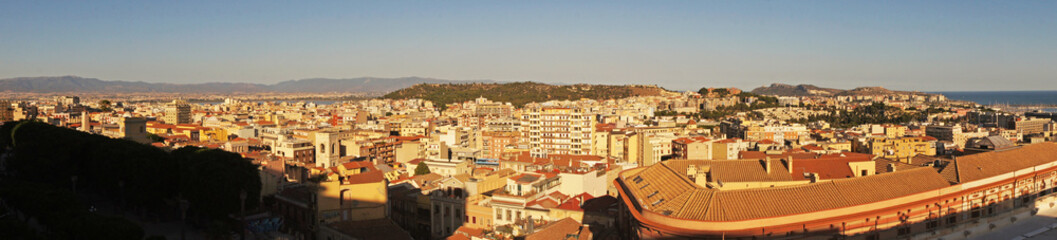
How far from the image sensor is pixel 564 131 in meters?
47.4

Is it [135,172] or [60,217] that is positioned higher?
[135,172]

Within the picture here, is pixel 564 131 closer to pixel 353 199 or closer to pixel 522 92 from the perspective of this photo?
pixel 353 199

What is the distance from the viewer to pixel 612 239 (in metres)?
20.0

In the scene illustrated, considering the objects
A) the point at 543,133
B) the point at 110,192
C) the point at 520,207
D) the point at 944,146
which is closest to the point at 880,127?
the point at 944,146

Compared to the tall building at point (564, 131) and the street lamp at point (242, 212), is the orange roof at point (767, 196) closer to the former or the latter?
the street lamp at point (242, 212)

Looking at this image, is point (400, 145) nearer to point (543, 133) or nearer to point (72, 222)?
point (543, 133)

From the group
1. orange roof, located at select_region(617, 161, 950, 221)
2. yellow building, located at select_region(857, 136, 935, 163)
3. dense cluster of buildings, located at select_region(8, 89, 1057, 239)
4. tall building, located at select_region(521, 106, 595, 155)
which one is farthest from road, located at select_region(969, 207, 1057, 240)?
yellow building, located at select_region(857, 136, 935, 163)

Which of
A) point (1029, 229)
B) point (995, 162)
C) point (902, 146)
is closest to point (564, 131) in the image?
point (902, 146)

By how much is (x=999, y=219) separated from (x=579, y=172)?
12.4 metres

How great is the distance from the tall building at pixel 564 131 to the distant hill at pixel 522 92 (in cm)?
7931

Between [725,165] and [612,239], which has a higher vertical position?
[725,165]

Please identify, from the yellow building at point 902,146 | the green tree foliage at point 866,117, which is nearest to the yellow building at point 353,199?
the yellow building at point 902,146

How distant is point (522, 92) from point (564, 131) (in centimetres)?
9774

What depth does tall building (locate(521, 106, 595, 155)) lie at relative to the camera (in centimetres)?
4722
